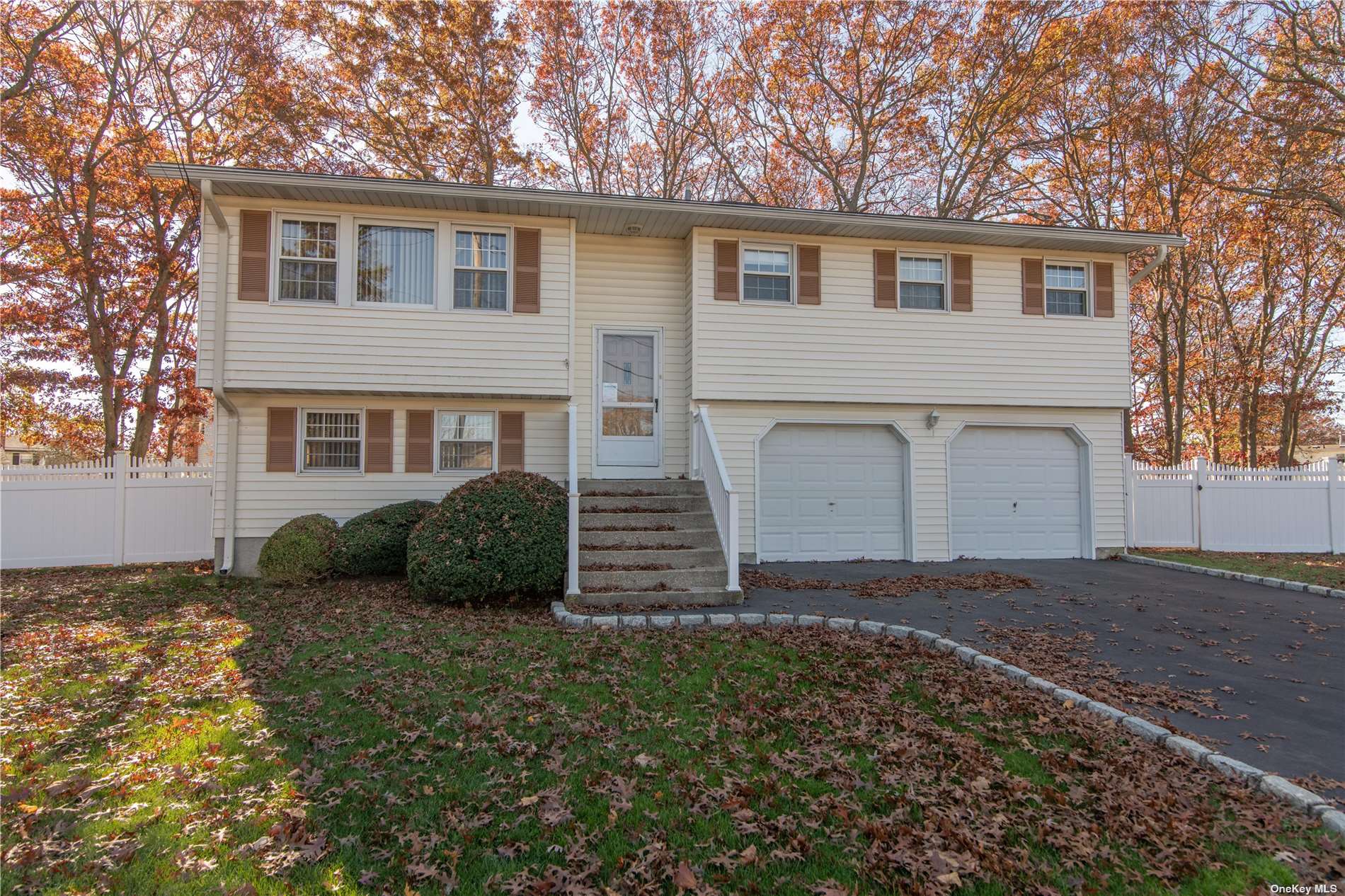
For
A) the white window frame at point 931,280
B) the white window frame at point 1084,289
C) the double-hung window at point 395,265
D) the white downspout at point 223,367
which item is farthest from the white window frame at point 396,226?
the white window frame at point 1084,289

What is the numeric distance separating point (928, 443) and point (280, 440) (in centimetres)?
1033

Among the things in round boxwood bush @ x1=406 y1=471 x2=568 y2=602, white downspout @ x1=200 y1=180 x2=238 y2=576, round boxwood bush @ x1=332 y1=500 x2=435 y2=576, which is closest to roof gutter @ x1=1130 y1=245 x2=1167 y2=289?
round boxwood bush @ x1=406 y1=471 x2=568 y2=602

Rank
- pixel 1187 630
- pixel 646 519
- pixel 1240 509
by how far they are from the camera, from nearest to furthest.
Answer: pixel 1187 630 < pixel 646 519 < pixel 1240 509

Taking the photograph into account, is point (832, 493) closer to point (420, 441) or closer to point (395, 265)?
point (420, 441)

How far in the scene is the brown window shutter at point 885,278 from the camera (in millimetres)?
11562

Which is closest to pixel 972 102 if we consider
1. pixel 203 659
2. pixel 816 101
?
pixel 816 101

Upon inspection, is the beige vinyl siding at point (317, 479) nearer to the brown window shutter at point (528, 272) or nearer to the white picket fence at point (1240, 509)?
the brown window shutter at point (528, 272)

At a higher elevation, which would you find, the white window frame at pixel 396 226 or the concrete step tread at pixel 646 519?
the white window frame at pixel 396 226

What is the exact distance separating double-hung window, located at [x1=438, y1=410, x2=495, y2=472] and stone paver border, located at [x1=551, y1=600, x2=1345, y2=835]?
143 inches

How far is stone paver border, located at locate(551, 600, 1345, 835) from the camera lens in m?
3.38

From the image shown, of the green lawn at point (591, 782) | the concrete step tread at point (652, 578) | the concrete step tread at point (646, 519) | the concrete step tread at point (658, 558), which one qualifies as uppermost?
the concrete step tread at point (646, 519)

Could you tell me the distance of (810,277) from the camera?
11.4 meters

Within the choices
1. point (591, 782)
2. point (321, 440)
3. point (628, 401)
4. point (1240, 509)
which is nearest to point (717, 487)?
point (628, 401)

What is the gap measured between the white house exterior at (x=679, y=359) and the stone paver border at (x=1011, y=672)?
1952 mm
